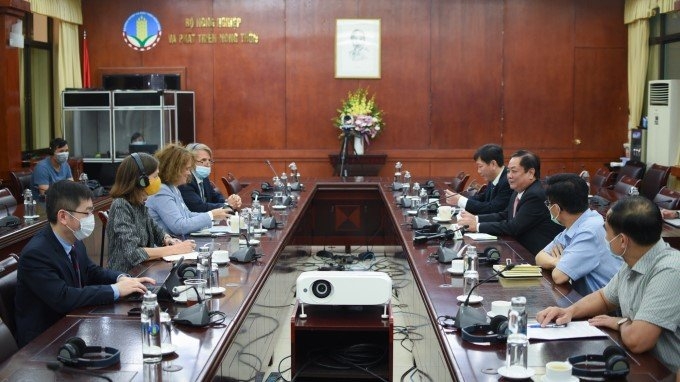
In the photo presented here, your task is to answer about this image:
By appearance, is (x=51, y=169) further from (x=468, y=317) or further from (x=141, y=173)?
(x=468, y=317)

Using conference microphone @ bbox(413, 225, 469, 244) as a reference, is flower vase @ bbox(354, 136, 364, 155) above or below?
above

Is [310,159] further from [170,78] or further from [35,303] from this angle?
[35,303]

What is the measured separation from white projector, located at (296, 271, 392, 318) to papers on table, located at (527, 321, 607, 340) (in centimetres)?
98

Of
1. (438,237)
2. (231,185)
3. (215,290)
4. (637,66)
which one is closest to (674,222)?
(438,237)

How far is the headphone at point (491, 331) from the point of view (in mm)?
2871

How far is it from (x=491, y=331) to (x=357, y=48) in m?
8.05

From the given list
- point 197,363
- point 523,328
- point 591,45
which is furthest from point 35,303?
point 591,45

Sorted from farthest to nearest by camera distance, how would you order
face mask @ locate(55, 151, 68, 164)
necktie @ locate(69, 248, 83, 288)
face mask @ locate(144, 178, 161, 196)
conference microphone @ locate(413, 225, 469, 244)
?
face mask @ locate(55, 151, 68, 164) → conference microphone @ locate(413, 225, 469, 244) → face mask @ locate(144, 178, 161, 196) → necktie @ locate(69, 248, 83, 288)

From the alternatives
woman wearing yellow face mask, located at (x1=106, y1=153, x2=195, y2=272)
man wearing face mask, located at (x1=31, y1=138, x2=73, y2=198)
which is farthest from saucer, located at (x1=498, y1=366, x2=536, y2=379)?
man wearing face mask, located at (x1=31, y1=138, x2=73, y2=198)

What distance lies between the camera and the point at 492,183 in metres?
6.75

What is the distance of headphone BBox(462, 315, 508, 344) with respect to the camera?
2.87m

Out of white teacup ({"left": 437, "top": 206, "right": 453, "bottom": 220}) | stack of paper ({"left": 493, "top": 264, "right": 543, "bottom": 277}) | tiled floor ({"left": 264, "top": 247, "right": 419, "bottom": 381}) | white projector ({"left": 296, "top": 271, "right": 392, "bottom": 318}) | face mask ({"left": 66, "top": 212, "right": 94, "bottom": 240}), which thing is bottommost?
tiled floor ({"left": 264, "top": 247, "right": 419, "bottom": 381})

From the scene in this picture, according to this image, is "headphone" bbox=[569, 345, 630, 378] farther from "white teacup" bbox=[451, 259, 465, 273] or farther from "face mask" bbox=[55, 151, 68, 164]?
"face mask" bbox=[55, 151, 68, 164]

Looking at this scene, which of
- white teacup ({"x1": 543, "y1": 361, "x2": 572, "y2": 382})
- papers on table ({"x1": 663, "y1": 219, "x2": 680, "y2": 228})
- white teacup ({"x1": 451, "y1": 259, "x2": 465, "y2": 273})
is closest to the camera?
white teacup ({"x1": 543, "y1": 361, "x2": 572, "y2": 382})
